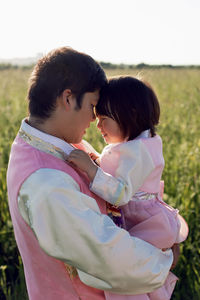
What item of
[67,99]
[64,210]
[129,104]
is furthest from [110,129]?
[64,210]

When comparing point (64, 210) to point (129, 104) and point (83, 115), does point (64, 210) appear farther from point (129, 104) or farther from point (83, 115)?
point (129, 104)

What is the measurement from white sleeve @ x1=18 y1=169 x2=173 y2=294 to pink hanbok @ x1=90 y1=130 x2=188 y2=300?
0.70 ft

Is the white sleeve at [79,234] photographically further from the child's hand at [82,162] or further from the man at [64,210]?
the child's hand at [82,162]

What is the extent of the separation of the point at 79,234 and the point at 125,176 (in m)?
0.39

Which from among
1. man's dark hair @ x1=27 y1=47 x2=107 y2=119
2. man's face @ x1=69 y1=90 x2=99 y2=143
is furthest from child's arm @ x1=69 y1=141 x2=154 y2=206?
man's dark hair @ x1=27 y1=47 x2=107 y2=119

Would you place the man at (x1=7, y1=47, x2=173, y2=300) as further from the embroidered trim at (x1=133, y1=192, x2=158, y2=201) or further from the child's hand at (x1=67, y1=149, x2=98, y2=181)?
the embroidered trim at (x1=133, y1=192, x2=158, y2=201)

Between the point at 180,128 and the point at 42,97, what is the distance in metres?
4.19

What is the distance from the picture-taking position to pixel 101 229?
1.31 m

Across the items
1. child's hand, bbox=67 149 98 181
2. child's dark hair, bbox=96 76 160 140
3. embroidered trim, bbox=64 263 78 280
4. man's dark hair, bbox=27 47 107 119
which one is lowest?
embroidered trim, bbox=64 263 78 280

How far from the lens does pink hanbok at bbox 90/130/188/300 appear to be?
1588mm

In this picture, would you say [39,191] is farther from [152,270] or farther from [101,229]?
[152,270]

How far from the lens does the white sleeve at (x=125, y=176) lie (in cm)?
151

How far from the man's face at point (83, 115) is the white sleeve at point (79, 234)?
0.85ft

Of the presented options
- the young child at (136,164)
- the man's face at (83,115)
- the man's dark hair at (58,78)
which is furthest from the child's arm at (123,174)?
the man's dark hair at (58,78)
